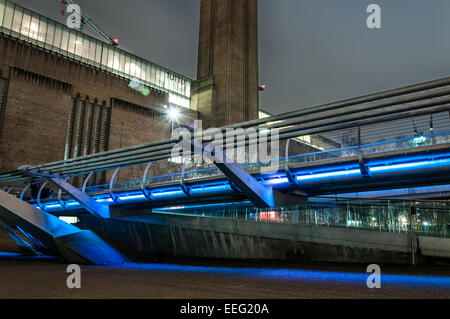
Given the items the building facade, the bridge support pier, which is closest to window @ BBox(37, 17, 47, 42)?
the building facade

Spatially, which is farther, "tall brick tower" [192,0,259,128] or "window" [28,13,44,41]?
"tall brick tower" [192,0,259,128]

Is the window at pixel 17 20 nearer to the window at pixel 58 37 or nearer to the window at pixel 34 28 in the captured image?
the window at pixel 34 28

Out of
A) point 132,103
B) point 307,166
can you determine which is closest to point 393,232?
point 307,166

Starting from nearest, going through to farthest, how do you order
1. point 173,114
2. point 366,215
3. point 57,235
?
1. point 366,215
2. point 57,235
3. point 173,114

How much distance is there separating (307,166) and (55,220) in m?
15.3

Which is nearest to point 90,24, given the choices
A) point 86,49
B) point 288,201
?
point 86,49

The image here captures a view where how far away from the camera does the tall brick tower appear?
54.7 m

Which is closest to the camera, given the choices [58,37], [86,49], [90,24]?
[58,37]

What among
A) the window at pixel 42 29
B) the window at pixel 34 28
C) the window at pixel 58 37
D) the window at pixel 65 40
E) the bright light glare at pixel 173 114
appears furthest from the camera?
the bright light glare at pixel 173 114

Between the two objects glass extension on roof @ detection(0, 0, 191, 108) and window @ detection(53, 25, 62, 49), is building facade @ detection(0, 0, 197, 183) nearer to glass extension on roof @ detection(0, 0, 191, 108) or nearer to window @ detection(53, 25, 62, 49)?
window @ detection(53, 25, 62, 49)

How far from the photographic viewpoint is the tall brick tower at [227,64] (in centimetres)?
5469

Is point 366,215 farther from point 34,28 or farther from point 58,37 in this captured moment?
point 34,28

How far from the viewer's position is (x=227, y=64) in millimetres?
55281

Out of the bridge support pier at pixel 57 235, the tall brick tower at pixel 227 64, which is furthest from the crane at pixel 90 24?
the bridge support pier at pixel 57 235
